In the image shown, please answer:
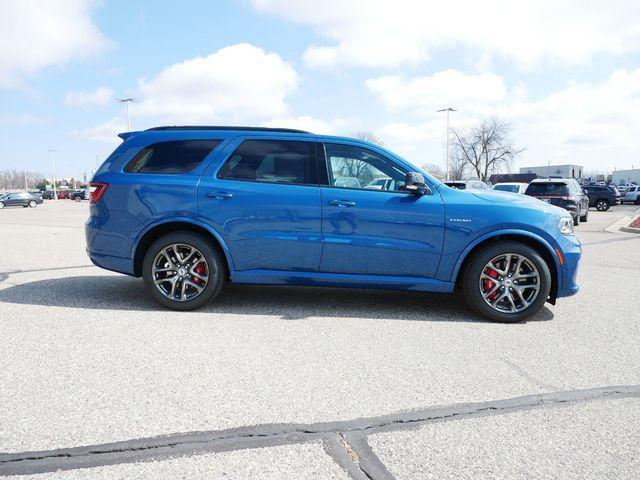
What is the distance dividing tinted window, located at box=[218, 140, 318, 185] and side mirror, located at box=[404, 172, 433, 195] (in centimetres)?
91

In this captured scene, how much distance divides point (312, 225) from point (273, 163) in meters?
0.77

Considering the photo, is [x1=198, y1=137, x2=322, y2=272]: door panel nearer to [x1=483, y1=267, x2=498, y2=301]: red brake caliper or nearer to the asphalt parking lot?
the asphalt parking lot

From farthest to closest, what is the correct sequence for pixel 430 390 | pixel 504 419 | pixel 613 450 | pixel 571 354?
1. pixel 571 354
2. pixel 430 390
3. pixel 504 419
4. pixel 613 450

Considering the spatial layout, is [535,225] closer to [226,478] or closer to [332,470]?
[332,470]

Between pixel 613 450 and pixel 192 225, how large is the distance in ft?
13.1

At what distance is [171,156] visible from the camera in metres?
5.31

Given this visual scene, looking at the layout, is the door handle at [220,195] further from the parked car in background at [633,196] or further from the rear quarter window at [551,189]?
the parked car in background at [633,196]

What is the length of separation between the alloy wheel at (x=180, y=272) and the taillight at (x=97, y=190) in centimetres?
90

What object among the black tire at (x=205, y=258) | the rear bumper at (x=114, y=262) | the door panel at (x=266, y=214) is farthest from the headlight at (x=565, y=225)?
the rear bumper at (x=114, y=262)

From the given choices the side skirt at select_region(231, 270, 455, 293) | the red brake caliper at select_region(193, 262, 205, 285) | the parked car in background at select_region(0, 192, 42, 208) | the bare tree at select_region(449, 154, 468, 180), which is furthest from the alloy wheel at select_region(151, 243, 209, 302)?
the bare tree at select_region(449, 154, 468, 180)

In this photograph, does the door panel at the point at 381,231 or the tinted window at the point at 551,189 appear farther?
the tinted window at the point at 551,189

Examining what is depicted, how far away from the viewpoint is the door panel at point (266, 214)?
16.5 feet

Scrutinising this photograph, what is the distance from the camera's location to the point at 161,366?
3568 millimetres

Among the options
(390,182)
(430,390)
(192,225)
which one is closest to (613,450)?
(430,390)
